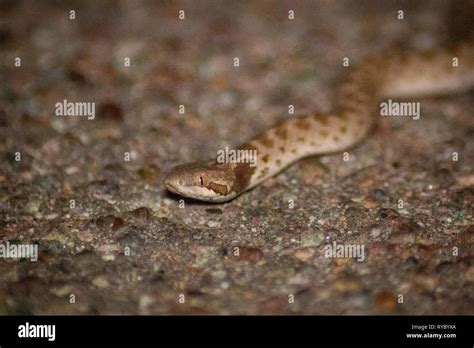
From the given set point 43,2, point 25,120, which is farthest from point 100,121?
point 43,2

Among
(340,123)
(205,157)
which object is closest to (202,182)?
(205,157)

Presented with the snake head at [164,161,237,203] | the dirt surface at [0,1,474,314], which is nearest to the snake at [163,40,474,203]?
the snake head at [164,161,237,203]

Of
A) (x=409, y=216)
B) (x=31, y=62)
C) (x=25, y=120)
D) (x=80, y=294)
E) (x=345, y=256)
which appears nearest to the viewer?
(x=80, y=294)

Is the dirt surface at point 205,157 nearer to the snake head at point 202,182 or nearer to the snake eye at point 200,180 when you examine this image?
the snake head at point 202,182

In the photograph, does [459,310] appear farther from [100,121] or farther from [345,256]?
[100,121]

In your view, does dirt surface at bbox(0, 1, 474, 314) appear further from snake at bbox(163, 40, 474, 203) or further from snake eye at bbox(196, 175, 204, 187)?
snake eye at bbox(196, 175, 204, 187)

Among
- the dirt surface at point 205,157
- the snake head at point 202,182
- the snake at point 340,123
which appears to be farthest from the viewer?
the snake at point 340,123

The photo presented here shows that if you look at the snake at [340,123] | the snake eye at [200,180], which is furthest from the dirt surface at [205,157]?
the snake eye at [200,180]
